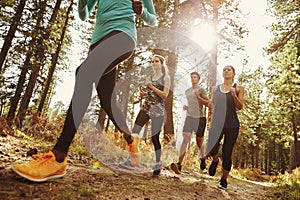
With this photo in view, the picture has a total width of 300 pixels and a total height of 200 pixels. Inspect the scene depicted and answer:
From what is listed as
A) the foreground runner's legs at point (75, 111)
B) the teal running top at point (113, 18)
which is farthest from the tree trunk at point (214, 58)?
the foreground runner's legs at point (75, 111)

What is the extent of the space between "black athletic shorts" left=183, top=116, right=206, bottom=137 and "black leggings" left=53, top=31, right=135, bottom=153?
150 inches

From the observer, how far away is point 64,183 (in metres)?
2.51

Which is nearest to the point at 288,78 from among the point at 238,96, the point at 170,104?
the point at 170,104

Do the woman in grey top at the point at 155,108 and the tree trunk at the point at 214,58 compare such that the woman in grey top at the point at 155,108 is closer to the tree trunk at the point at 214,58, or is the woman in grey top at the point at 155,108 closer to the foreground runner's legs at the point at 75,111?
the foreground runner's legs at the point at 75,111

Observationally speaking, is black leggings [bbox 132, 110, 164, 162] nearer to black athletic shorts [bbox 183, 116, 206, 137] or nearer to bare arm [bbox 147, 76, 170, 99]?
bare arm [bbox 147, 76, 170, 99]

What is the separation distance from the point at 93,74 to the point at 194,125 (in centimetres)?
419

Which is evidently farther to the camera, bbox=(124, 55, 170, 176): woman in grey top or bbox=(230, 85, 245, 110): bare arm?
bbox=(230, 85, 245, 110): bare arm

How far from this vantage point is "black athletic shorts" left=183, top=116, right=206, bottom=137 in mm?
6410

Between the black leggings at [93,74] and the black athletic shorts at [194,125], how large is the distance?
3.80m

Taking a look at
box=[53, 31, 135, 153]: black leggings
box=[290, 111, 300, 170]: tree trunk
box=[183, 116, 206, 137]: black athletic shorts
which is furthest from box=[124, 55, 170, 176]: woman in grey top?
box=[290, 111, 300, 170]: tree trunk

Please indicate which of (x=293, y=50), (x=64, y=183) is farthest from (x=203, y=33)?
(x=64, y=183)

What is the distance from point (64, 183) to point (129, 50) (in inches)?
59.1

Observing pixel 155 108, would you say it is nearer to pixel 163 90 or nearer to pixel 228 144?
pixel 163 90

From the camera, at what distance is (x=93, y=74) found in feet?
8.87
